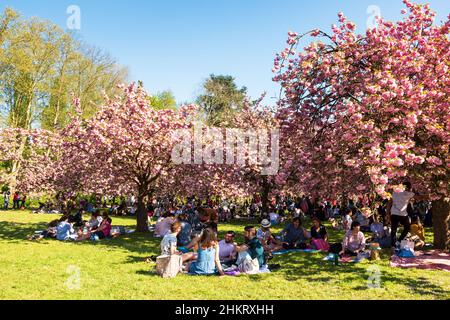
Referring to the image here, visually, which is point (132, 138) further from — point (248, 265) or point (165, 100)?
point (165, 100)

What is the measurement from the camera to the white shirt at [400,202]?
40.6 ft

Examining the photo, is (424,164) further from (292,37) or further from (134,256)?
(134,256)

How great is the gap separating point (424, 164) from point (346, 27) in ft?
19.2

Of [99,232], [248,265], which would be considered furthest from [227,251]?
[99,232]

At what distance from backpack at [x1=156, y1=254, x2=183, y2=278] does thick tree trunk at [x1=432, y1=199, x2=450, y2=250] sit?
8.98m

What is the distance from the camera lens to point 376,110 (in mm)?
10500

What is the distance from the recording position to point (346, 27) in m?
13.7

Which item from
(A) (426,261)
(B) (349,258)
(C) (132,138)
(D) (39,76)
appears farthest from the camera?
(D) (39,76)

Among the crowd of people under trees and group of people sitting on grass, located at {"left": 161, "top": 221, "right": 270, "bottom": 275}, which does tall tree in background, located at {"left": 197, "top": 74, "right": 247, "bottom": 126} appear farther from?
group of people sitting on grass, located at {"left": 161, "top": 221, "right": 270, "bottom": 275}

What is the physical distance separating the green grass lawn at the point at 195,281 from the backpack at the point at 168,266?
190 mm

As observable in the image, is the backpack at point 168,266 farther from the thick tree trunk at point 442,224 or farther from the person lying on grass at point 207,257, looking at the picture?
the thick tree trunk at point 442,224

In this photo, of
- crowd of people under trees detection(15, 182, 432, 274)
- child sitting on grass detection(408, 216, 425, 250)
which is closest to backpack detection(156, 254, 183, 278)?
crowd of people under trees detection(15, 182, 432, 274)

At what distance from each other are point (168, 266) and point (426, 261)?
24.2ft

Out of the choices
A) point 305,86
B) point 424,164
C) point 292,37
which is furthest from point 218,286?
point 292,37
